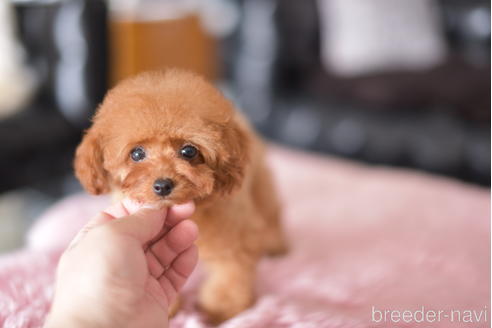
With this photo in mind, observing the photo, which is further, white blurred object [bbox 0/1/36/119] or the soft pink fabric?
white blurred object [bbox 0/1/36/119]

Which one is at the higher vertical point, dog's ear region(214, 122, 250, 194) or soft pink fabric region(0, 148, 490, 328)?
dog's ear region(214, 122, 250, 194)

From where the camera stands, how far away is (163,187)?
0.87m

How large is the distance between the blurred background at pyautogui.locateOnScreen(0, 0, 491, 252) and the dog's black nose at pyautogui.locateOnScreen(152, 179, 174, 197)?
5.19 ft

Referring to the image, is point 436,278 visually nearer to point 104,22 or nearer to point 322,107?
point 322,107

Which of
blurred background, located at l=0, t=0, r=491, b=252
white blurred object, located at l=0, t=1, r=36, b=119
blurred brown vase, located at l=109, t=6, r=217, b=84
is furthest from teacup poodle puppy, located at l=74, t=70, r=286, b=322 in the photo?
blurred brown vase, located at l=109, t=6, r=217, b=84

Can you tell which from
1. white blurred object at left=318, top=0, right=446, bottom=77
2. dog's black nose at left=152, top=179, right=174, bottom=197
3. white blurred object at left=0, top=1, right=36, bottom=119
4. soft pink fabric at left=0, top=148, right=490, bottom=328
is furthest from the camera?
white blurred object at left=318, top=0, right=446, bottom=77

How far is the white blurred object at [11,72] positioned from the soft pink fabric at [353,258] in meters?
1.06

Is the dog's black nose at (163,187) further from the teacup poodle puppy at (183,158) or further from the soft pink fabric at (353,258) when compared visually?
the soft pink fabric at (353,258)

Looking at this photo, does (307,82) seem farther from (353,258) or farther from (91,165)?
(91,165)

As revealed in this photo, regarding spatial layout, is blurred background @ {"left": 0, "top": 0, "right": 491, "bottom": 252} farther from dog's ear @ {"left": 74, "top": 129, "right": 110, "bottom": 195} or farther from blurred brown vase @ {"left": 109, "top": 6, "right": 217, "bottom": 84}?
dog's ear @ {"left": 74, "top": 129, "right": 110, "bottom": 195}

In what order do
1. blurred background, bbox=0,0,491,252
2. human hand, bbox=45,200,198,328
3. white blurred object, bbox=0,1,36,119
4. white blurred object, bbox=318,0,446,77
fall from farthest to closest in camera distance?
white blurred object, bbox=318,0,446,77 < white blurred object, bbox=0,1,36,119 < blurred background, bbox=0,0,491,252 < human hand, bbox=45,200,198,328

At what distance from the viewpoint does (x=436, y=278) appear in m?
1.26

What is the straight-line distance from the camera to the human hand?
30.3 inches

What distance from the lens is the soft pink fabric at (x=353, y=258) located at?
108 centimetres
